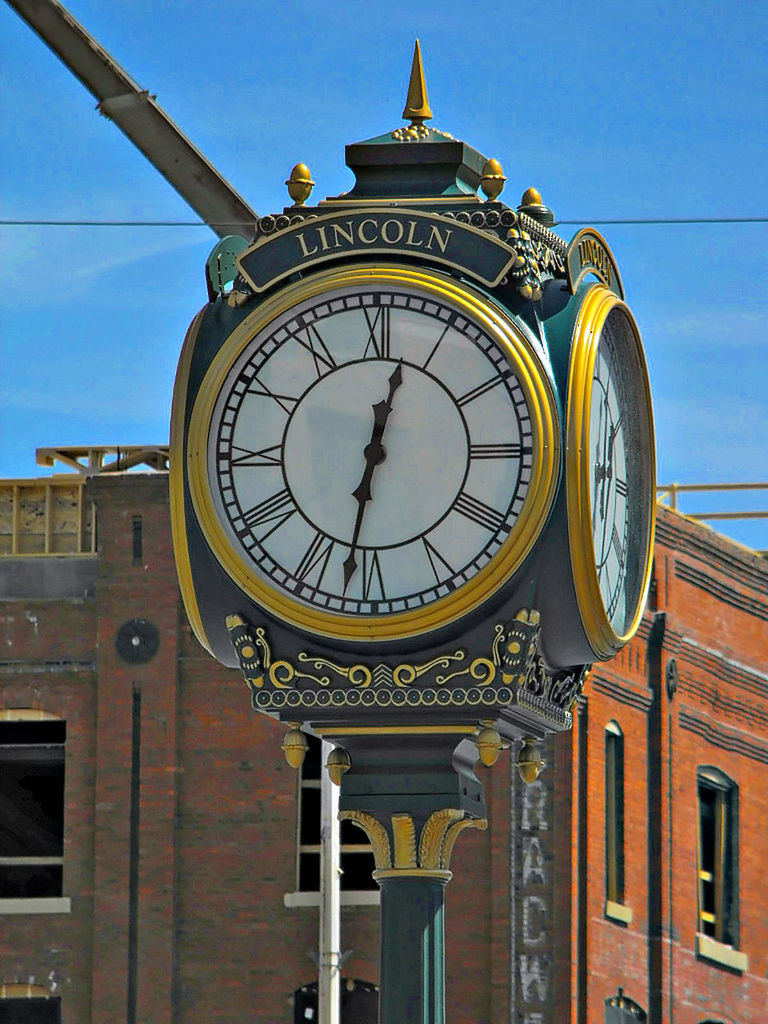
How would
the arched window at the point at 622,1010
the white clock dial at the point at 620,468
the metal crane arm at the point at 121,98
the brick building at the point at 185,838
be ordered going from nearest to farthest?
the white clock dial at the point at 620,468 < the brick building at the point at 185,838 < the arched window at the point at 622,1010 < the metal crane arm at the point at 121,98

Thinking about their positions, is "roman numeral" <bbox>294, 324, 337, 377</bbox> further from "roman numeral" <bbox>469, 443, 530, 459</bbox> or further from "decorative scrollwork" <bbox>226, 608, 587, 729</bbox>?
"decorative scrollwork" <bbox>226, 608, 587, 729</bbox>

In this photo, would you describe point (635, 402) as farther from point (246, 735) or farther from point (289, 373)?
point (246, 735)

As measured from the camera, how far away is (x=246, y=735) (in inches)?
1018

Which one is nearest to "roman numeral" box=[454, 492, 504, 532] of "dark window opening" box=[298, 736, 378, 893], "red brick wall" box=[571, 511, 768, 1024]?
"dark window opening" box=[298, 736, 378, 893]

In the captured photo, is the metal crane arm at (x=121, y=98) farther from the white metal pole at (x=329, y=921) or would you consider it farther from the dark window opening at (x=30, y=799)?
the white metal pole at (x=329, y=921)

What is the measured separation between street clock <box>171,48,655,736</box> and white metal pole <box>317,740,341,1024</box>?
17356 millimetres

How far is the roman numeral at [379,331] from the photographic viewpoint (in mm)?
6000

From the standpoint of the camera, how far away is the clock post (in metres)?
5.82

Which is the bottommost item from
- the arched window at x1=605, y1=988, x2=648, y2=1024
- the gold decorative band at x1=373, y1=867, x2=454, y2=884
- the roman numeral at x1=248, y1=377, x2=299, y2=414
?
the arched window at x1=605, y1=988, x2=648, y2=1024

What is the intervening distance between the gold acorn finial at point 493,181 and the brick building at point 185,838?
63.5 feet

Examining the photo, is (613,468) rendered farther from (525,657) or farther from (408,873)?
(408,873)

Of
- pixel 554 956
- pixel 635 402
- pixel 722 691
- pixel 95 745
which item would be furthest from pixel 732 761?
pixel 635 402

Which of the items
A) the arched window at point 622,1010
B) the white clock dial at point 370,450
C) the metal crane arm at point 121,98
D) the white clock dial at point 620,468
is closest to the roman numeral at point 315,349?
the white clock dial at point 370,450

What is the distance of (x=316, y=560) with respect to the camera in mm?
5938
